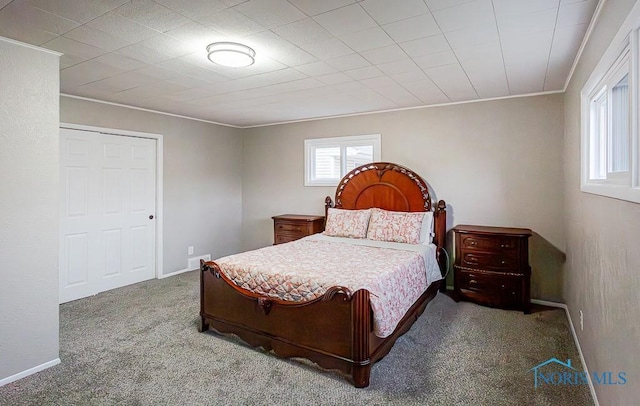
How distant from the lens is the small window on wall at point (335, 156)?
498 cm

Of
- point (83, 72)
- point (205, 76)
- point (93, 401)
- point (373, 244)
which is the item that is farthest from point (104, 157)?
point (373, 244)

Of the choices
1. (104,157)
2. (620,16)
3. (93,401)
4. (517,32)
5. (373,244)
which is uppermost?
(517,32)

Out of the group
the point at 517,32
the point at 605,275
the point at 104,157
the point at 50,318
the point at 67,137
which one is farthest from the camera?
the point at 104,157

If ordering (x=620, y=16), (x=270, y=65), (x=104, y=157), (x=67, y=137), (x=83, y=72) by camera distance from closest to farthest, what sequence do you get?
(x=620, y=16)
(x=270, y=65)
(x=83, y=72)
(x=67, y=137)
(x=104, y=157)

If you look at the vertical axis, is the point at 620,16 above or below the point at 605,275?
above

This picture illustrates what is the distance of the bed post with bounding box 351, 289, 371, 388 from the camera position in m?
2.34

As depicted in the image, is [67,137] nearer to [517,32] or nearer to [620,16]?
[517,32]

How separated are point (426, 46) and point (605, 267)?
174 cm

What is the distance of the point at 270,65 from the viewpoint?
9.62ft

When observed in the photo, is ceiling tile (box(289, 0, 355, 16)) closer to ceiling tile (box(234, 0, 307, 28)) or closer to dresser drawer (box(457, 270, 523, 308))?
ceiling tile (box(234, 0, 307, 28))

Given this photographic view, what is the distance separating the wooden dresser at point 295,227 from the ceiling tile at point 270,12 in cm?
313

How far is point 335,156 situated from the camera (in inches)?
208

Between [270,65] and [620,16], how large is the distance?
2.20 meters

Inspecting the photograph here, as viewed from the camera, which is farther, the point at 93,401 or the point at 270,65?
the point at 270,65
